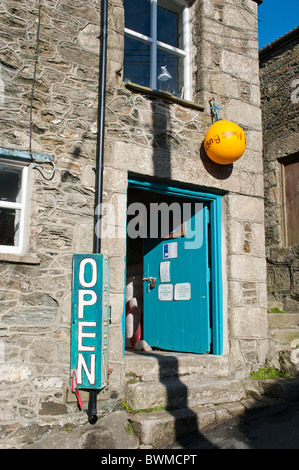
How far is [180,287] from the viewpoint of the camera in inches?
243

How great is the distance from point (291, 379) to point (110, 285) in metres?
2.57

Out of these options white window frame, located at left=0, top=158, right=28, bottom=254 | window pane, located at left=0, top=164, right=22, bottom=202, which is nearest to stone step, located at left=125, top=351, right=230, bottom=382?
white window frame, located at left=0, top=158, right=28, bottom=254

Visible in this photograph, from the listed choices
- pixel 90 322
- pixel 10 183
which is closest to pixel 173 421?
pixel 90 322

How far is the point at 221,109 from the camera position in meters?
5.91

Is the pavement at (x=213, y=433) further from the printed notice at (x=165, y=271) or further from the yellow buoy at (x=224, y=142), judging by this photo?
the yellow buoy at (x=224, y=142)

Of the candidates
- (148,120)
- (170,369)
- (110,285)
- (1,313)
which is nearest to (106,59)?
(148,120)

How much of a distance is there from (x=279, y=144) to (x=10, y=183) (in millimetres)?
5212

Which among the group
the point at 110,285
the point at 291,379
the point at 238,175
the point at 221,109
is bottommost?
the point at 291,379

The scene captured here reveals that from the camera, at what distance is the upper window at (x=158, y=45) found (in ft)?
18.7

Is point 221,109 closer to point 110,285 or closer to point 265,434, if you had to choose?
point 110,285

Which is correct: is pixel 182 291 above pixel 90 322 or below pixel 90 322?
above

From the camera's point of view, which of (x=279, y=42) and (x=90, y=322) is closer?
(x=90, y=322)

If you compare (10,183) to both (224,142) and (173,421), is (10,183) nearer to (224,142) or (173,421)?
(224,142)

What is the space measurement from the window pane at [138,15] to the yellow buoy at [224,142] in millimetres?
1688
